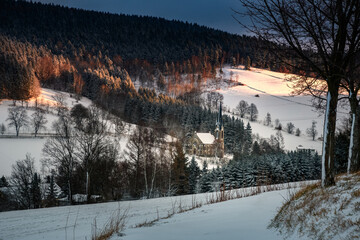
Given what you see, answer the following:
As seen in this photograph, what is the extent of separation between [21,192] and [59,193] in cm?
381

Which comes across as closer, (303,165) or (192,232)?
(192,232)

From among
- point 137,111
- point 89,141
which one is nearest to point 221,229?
point 89,141

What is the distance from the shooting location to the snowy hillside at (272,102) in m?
75.4

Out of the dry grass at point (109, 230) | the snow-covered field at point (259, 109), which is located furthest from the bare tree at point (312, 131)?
the dry grass at point (109, 230)

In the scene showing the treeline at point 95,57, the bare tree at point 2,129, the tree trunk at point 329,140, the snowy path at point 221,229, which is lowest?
the snowy path at point 221,229

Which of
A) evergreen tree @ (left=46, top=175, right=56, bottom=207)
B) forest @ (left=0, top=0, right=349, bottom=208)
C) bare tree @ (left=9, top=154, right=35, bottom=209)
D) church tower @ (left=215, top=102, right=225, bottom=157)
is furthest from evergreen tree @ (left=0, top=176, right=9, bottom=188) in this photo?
church tower @ (left=215, top=102, right=225, bottom=157)

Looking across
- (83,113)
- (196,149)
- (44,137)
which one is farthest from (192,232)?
(196,149)

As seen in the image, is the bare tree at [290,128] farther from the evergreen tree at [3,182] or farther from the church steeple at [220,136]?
the evergreen tree at [3,182]

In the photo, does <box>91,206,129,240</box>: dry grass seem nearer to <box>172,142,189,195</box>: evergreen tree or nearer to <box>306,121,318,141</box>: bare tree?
<box>172,142,189,195</box>: evergreen tree

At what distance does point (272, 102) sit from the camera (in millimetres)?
95375

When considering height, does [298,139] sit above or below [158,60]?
below

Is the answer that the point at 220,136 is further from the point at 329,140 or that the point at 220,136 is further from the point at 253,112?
the point at 329,140

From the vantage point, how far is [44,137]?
45875 millimetres

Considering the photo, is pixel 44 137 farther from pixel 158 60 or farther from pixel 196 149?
pixel 158 60
